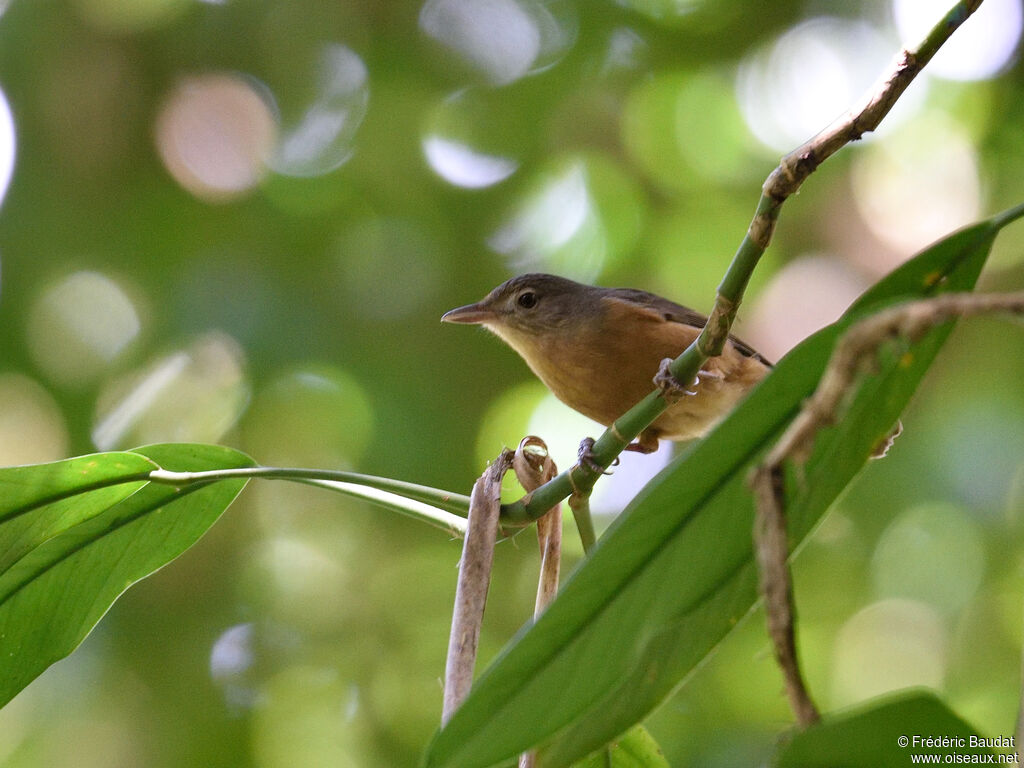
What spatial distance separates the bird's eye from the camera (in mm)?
4453

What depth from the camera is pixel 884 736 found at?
110 cm

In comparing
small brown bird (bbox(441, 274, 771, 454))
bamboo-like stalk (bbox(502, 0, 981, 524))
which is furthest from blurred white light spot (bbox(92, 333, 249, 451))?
bamboo-like stalk (bbox(502, 0, 981, 524))

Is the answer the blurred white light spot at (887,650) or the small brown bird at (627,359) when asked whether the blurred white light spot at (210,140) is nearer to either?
the small brown bird at (627,359)

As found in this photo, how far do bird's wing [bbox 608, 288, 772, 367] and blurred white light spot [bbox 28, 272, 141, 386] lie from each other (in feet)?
10.4

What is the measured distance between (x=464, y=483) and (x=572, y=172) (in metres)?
2.26

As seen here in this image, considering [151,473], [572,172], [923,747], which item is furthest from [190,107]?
[923,747]

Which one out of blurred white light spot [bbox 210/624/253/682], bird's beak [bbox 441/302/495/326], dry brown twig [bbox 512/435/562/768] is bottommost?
blurred white light spot [bbox 210/624/253/682]

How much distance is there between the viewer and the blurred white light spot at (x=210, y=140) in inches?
245

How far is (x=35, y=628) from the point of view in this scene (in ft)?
6.57

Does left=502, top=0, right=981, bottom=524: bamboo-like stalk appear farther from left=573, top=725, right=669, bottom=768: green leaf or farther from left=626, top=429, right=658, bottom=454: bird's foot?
left=626, top=429, right=658, bottom=454: bird's foot

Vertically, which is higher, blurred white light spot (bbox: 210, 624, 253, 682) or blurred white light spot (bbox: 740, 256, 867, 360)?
blurred white light spot (bbox: 740, 256, 867, 360)

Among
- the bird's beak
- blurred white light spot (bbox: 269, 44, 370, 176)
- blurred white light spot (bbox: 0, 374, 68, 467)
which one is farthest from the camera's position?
blurred white light spot (bbox: 269, 44, 370, 176)

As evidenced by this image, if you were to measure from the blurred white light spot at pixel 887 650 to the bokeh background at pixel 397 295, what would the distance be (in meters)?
0.02

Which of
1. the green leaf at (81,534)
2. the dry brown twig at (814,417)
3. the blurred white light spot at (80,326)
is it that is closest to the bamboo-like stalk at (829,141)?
the dry brown twig at (814,417)
